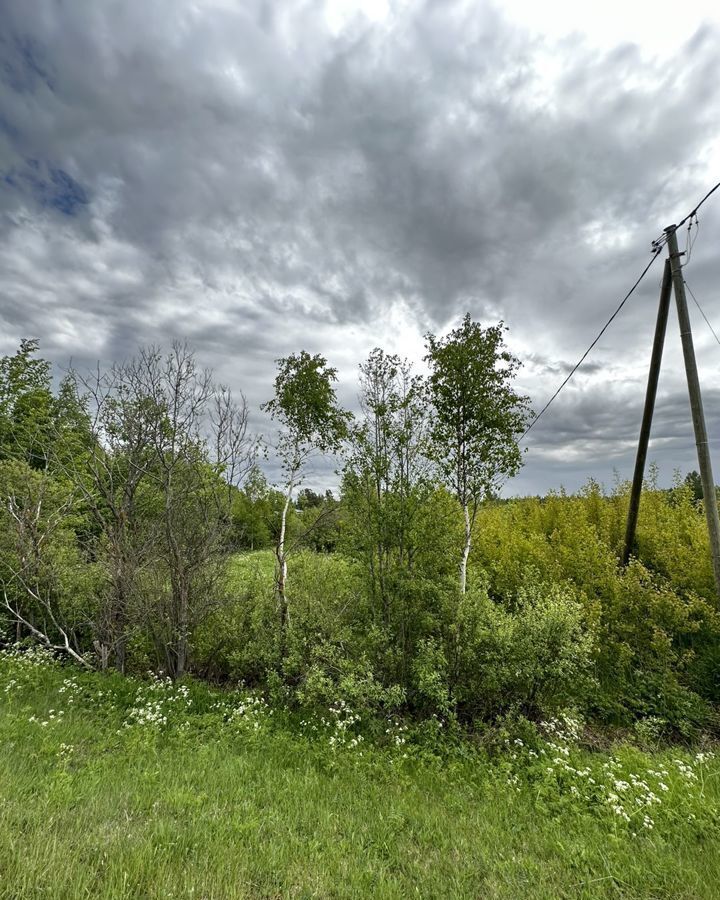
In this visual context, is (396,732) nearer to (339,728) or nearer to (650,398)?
(339,728)

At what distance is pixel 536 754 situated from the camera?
4840 millimetres

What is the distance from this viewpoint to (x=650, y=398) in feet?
21.3

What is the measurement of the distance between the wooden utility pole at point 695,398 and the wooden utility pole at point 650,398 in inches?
9.4

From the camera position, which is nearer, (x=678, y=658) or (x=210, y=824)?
(x=210, y=824)

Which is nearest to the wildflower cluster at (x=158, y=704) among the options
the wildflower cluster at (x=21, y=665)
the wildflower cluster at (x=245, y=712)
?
the wildflower cluster at (x=245, y=712)

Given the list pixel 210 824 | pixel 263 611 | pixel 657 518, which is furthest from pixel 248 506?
pixel 657 518

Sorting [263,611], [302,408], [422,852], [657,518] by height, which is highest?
[302,408]

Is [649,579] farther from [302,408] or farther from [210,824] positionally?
[210,824]

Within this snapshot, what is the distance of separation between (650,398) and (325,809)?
293 inches

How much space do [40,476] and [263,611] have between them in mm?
6902

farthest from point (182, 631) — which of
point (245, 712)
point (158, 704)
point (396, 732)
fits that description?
point (396, 732)

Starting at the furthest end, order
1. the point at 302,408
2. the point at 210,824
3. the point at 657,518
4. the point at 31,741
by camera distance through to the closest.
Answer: the point at 657,518
the point at 302,408
the point at 31,741
the point at 210,824

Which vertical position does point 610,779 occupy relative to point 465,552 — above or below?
below

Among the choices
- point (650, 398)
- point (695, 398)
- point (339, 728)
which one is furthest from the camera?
point (650, 398)
